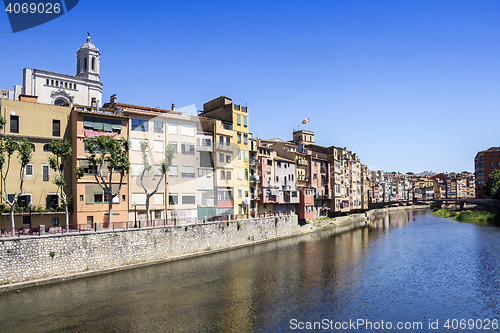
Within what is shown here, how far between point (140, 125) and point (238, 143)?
1954 cm

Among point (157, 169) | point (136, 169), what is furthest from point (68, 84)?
point (136, 169)

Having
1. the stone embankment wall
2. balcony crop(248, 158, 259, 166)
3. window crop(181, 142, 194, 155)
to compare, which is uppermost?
window crop(181, 142, 194, 155)

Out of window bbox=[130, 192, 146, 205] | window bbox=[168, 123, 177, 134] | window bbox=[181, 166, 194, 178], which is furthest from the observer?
window bbox=[181, 166, 194, 178]

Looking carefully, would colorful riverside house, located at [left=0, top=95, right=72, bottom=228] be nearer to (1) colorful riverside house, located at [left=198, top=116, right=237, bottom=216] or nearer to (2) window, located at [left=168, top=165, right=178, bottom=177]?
(2) window, located at [left=168, top=165, right=178, bottom=177]

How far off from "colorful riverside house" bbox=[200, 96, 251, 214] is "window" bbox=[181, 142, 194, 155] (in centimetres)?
880

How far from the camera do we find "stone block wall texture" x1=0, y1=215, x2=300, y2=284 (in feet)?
102

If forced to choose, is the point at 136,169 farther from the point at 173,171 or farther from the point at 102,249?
the point at 102,249

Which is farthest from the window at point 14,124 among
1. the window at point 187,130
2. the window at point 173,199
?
the window at point 187,130

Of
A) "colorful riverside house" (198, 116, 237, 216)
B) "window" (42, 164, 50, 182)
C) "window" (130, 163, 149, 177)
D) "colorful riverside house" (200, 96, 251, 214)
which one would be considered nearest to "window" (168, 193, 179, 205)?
"window" (130, 163, 149, 177)

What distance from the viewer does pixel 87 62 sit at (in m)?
96.8

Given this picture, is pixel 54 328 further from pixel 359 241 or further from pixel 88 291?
pixel 359 241

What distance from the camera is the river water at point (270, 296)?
2428 centimetres

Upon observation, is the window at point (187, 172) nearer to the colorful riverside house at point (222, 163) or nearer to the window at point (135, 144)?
the colorful riverside house at point (222, 163)

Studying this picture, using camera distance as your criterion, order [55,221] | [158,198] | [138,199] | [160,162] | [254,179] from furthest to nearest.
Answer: [254,179] < [160,162] < [158,198] < [138,199] < [55,221]
